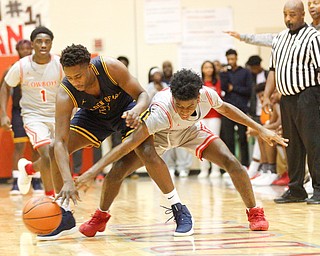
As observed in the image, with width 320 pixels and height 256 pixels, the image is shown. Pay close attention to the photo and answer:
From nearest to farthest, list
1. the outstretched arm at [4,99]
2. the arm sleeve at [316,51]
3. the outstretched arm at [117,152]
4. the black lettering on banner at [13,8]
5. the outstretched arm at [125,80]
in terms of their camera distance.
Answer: the outstretched arm at [117,152] < the outstretched arm at [125,80] < the arm sleeve at [316,51] < the outstretched arm at [4,99] < the black lettering on banner at [13,8]

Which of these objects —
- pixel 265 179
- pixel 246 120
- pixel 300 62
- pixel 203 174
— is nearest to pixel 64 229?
pixel 246 120

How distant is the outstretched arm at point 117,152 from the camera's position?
16.3ft

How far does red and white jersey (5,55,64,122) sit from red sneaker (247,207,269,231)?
3714 millimetres

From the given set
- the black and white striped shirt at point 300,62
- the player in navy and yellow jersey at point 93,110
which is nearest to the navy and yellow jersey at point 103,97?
the player in navy and yellow jersey at point 93,110

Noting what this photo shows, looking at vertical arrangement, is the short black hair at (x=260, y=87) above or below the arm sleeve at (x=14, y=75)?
below

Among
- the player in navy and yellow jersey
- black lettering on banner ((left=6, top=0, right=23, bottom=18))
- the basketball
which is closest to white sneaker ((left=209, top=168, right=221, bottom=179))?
black lettering on banner ((left=6, top=0, right=23, bottom=18))

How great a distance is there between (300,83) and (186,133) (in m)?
2.30

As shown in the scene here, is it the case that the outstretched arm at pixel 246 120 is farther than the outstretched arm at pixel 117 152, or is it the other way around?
the outstretched arm at pixel 246 120

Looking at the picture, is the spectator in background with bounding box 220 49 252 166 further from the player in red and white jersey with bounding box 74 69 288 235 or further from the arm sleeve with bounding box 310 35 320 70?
the player in red and white jersey with bounding box 74 69 288 235

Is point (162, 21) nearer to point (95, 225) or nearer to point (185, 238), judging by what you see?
point (95, 225)

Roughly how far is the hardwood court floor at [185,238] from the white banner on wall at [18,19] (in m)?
4.67

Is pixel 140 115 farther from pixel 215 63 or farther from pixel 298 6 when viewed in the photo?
pixel 215 63

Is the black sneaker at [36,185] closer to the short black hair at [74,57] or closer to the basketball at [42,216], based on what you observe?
the basketball at [42,216]

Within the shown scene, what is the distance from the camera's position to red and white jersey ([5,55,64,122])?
8.89 metres
